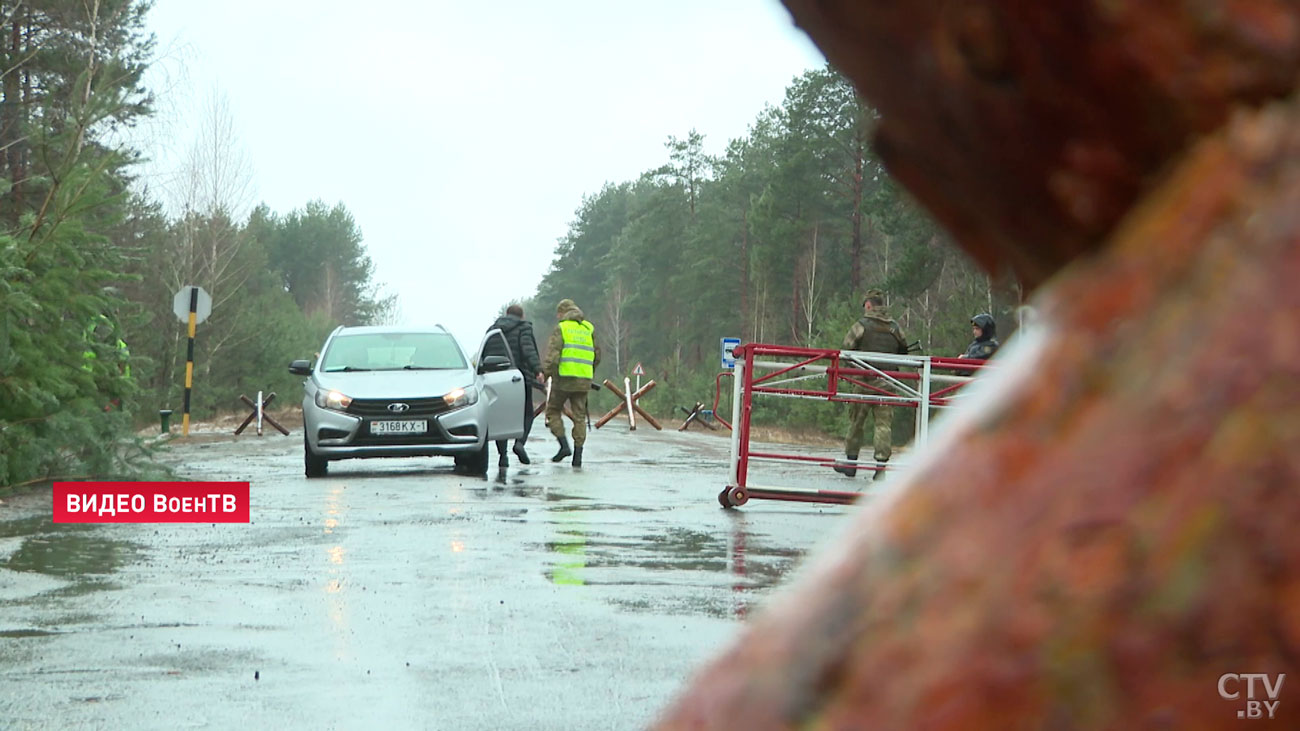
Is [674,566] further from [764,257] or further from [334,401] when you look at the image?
[764,257]

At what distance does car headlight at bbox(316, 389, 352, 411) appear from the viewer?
15578 mm

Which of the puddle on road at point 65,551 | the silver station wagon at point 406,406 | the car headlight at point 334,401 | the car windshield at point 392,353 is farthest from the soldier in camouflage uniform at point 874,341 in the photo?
the puddle on road at point 65,551

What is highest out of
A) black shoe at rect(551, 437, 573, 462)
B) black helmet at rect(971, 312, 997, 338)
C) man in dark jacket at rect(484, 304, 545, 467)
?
black helmet at rect(971, 312, 997, 338)

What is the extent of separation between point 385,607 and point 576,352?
1122 centimetres

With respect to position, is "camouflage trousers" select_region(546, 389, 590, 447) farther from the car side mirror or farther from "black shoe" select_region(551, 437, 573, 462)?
the car side mirror

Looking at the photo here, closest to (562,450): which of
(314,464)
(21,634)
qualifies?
(314,464)

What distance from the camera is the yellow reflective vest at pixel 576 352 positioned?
17875mm

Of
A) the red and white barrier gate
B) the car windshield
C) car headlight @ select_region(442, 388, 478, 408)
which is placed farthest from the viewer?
the car windshield

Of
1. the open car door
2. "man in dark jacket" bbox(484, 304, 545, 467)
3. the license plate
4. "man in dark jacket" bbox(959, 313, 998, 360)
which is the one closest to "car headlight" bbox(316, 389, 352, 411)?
the license plate

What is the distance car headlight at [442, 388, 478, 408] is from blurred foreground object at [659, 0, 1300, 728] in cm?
1524

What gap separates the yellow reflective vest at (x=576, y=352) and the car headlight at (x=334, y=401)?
302 centimetres

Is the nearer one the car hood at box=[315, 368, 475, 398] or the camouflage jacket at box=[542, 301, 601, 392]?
the car hood at box=[315, 368, 475, 398]

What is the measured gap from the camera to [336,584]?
24.7 feet

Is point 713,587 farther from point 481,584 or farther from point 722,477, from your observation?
point 722,477
